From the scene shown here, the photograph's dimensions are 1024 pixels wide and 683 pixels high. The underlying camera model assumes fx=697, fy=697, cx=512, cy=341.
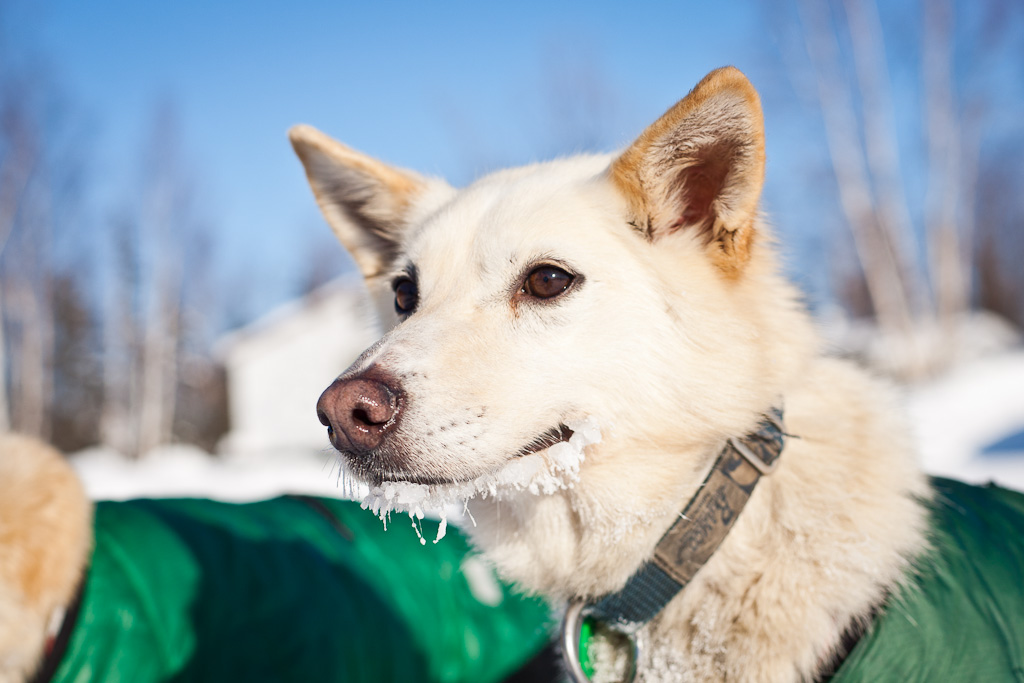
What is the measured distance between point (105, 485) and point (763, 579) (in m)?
9.57

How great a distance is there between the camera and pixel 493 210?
2.05 metres

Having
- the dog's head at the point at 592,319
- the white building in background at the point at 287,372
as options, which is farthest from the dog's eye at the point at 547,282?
the white building in background at the point at 287,372

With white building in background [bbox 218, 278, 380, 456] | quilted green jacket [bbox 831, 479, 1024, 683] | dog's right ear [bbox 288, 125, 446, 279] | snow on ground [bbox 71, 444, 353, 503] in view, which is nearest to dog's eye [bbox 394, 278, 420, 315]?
dog's right ear [bbox 288, 125, 446, 279]

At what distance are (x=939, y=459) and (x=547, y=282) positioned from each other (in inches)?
278

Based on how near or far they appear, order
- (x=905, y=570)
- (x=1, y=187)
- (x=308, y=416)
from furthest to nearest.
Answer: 1. (x=308, y=416)
2. (x=1, y=187)
3. (x=905, y=570)

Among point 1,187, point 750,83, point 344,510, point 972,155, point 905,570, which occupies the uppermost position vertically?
point 972,155

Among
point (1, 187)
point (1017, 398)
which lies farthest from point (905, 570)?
point (1, 187)

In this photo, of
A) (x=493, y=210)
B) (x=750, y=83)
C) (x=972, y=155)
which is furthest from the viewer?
(x=972, y=155)

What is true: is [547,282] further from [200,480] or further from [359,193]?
[200,480]

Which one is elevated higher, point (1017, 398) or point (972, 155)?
point (972, 155)

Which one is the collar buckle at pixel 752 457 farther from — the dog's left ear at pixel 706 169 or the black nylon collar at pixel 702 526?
the dog's left ear at pixel 706 169

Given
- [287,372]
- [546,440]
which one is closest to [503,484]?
[546,440]

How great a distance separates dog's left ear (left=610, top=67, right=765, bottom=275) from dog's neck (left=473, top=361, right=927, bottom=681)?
514 millimetres

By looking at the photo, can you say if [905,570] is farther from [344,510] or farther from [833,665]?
[344,510]
